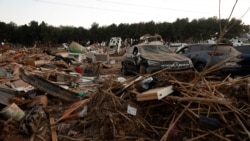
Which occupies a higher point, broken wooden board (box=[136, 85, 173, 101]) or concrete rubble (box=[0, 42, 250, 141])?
broken wooden board (box=[136, 85, 173, 101])

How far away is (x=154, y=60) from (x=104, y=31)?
2267 inches

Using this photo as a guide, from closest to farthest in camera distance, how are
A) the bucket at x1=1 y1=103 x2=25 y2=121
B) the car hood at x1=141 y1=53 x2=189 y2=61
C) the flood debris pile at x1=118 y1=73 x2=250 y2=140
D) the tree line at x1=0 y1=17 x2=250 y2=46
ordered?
the flood debris pile at x1=118 y1=73 x2=250 y2=140, the bucket at x1=1 y1=103 x2=25 y2=121, the car hood at x1=141 y1=53 x2=189 y2=61, the tree line at x1=0 y1=17 x2=250 y2=46

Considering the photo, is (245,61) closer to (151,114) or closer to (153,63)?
(153,63)

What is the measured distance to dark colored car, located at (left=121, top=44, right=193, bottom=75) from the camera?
10586 millimetres

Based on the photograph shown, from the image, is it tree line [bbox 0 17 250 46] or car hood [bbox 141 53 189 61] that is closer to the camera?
car hood [bbox 141 53 189 61]

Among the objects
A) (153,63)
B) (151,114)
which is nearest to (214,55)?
(153,63)

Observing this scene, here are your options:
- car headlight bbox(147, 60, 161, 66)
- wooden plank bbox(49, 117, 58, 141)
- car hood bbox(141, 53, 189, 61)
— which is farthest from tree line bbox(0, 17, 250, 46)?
wooden plank bbox(49, 117, 58, 141)

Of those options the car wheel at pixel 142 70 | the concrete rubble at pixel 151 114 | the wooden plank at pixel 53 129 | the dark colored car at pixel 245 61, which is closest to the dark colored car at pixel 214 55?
the dark colored car at pixel 245 61

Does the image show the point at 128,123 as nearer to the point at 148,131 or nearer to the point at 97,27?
the point at 148,131

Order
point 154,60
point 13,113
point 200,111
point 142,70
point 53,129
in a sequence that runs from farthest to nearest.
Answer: point 142,70 → point 154,60 → point 13,113 → point 53,129 → point 200,111

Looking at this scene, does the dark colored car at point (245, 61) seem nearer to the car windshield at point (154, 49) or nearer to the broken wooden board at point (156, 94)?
the car windshield at point (154, 49)

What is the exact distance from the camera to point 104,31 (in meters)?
67.2

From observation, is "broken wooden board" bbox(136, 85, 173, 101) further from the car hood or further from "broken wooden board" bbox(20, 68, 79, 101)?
the car hood

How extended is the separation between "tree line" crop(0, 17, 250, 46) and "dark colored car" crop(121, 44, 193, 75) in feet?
168
